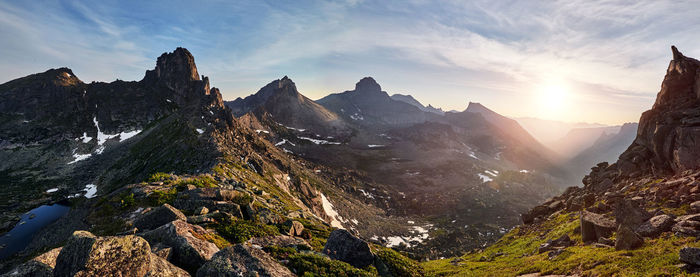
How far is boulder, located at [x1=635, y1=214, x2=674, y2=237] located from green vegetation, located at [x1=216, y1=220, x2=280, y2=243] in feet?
105

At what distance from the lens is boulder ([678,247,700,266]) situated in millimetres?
15430

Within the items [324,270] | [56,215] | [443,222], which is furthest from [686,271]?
[56,215]

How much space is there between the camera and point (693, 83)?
46.3 m

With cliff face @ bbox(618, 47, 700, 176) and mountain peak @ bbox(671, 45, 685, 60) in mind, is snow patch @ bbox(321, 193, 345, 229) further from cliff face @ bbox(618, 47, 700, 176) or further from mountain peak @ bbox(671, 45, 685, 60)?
mountain peak @ bbox(671, 45, 685, 60)

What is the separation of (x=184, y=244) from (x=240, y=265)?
4.88m

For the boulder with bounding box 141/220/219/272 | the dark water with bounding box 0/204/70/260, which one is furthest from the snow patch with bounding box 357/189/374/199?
the boulder with bounding box 141/220/219/272

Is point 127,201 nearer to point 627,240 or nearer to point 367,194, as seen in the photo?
point 627,240

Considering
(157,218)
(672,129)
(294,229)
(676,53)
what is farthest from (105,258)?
(676,53)

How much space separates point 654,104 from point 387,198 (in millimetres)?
127919

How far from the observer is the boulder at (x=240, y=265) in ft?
40.9

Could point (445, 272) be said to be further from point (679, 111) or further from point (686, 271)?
point (679, 111)

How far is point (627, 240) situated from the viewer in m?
21.3

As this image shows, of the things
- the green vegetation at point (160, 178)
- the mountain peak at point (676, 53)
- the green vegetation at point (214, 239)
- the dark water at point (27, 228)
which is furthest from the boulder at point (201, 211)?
the mountain peak at point (676, 53)

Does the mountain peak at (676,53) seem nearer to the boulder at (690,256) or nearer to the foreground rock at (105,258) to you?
the boulder at (690,256)
